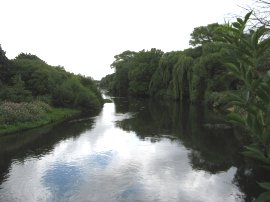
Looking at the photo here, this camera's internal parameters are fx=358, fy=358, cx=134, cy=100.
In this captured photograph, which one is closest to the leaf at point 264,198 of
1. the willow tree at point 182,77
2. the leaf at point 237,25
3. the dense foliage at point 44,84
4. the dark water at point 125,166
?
the leaf at point 237,25

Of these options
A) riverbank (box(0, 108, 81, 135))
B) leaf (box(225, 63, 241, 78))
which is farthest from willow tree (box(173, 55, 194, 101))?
leaf (box(225, 63, 241, 78))

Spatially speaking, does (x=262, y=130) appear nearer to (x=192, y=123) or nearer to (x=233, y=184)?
(x=233, y=184)

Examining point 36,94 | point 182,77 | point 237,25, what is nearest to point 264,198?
point 237,25

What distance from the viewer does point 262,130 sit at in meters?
3.06

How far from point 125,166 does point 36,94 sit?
28632 mm

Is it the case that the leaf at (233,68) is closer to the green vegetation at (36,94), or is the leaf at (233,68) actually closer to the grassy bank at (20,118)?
the grassy bank at (20,118)

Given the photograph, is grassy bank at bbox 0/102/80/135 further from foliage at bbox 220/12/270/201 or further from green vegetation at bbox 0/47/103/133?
foliage at bbox 220/12/270/201

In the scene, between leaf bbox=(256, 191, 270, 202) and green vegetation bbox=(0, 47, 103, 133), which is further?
green vegetation bbox=(0, 47, 103, 133)

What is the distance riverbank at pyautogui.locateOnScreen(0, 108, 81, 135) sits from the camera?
92.7ft

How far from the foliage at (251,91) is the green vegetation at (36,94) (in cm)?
2857

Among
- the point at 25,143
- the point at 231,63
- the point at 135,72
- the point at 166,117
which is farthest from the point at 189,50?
the point at 231,63

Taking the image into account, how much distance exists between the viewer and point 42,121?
3309 centimetres

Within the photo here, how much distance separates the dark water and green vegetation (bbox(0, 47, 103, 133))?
2.98 metres

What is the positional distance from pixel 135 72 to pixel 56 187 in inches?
2893
